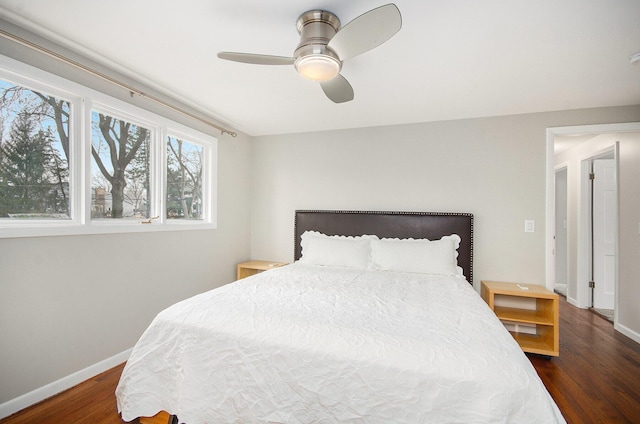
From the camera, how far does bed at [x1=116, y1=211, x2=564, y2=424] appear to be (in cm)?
107

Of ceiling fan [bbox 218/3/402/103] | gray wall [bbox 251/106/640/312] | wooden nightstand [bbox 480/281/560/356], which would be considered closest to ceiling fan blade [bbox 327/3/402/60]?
ceiling fan [bbox 218/3/402/103]

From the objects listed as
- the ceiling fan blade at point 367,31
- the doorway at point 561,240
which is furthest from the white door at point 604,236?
the ceiling fan blade at point 367,31

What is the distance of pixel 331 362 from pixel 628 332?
3.55 m

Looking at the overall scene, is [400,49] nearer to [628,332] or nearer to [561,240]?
[628,332]

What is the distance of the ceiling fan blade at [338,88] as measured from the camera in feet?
6.14

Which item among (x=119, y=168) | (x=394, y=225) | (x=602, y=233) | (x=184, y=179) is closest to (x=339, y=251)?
(x=394, y=225)

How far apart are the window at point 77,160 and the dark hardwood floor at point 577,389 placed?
108 centimetres

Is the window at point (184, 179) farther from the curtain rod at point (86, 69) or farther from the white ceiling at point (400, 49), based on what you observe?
the white ceiling at point (400, 49)

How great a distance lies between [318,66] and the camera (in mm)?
1588

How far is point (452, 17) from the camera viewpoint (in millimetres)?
1558

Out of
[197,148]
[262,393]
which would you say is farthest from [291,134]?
[262,393]

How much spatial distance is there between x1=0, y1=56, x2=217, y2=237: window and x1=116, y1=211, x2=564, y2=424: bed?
44.6 inches

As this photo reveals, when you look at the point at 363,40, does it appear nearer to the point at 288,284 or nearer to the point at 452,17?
the point at 452,17

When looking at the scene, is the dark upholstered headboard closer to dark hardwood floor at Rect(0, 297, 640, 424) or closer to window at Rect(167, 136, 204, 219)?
dark hardwood floor at Rect(0, 297, 640, 424)
